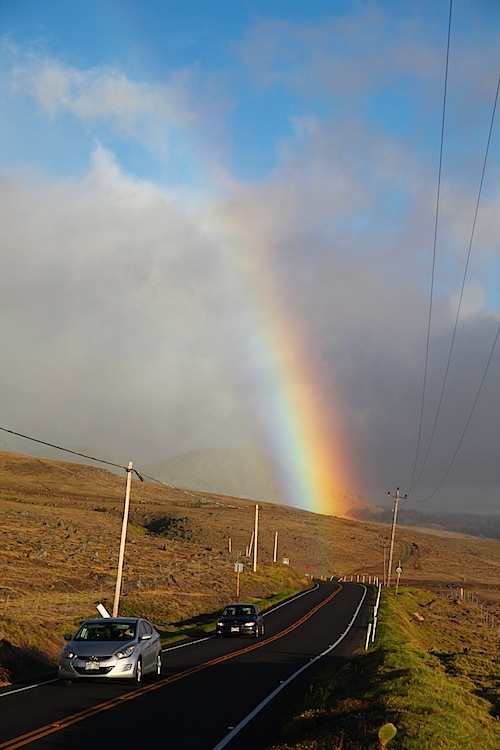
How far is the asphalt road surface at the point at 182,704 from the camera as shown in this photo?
14383mm

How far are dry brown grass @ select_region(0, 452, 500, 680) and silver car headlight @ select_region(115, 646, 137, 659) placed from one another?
26.2ft

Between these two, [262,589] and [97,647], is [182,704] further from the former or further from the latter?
[262,589]

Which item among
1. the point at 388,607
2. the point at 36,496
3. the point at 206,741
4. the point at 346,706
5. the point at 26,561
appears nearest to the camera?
the point at 206,741

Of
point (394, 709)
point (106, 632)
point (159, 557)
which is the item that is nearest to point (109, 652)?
point (106, 632)

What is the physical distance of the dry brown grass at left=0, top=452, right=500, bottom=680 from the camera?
5500 centimetres

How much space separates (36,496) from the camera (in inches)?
6260

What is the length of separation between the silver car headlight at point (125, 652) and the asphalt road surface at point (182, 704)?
849 millimetres

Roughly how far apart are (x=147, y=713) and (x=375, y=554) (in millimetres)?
154270

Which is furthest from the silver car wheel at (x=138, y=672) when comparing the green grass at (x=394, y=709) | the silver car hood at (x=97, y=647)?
the green grass at (x=394, y=709)

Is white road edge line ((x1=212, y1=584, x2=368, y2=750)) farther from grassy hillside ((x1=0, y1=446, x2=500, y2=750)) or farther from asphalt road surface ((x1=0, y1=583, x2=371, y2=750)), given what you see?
grassy hillside ((x1=0, y1=446, x2=500, y2=750))

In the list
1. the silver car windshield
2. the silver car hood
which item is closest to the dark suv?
the silver car windshield

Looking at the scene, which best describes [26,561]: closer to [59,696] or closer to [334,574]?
[59,696]

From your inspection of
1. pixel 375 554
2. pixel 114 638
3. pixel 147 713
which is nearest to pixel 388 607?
pixel 114 638

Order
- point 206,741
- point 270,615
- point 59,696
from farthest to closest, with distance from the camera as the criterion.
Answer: point 270,615 < point 59,696 < point 206,741
